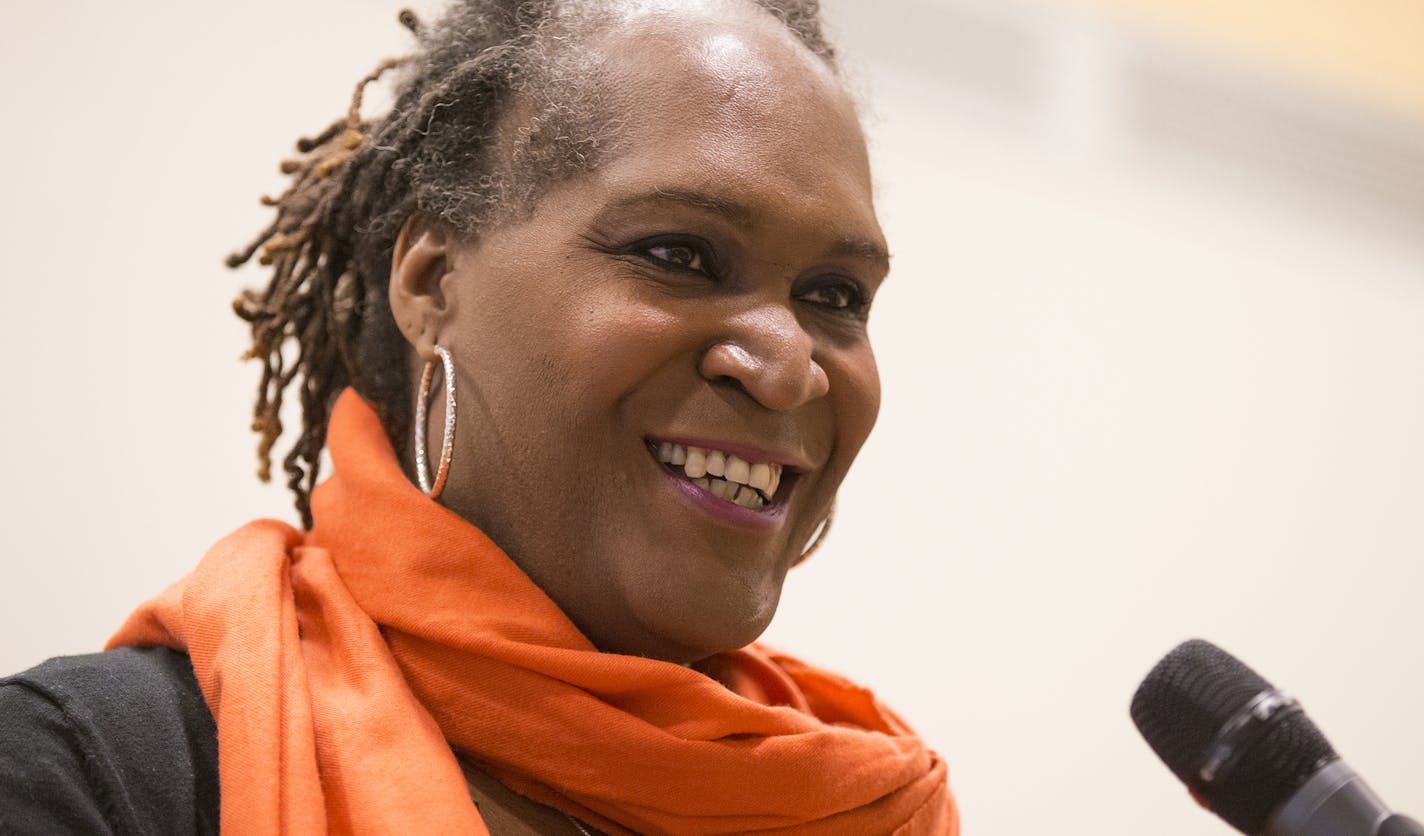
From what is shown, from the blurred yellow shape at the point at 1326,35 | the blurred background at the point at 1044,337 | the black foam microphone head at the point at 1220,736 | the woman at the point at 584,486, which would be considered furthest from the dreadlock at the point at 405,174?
the blurred yellow shape at the point at 1326,35

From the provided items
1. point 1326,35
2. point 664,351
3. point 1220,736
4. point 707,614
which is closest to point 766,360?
point 664,351

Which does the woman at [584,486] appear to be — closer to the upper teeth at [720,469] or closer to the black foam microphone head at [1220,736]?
the upper teeth at [720,469]

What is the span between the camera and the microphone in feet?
2.34

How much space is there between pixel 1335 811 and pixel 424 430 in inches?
29.4

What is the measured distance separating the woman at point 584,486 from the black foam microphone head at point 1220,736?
0.34 meters

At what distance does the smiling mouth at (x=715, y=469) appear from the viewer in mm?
1043

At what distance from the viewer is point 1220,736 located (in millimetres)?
773

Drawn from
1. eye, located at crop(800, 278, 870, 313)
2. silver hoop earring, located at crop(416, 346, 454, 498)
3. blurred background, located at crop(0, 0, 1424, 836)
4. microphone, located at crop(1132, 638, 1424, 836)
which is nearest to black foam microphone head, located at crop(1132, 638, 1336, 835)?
microphone, located at crop(1132, 638, 1424, 836)

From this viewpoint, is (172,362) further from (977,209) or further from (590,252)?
(977,209)

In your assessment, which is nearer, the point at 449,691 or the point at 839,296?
the point at 449,691

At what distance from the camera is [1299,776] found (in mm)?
733

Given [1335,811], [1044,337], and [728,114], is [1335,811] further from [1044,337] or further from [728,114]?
[1044,337]

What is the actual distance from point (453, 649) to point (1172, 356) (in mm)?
1722

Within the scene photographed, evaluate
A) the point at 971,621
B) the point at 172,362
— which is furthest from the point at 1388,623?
the point at 172,362
